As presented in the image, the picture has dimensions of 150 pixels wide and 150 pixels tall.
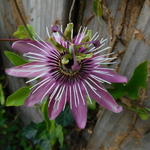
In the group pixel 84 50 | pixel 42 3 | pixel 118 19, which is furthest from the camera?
pixel 42 3

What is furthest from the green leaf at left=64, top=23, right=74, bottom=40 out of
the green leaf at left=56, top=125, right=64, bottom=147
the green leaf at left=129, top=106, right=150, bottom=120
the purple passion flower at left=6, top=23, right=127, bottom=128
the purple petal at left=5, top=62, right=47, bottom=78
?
the green leaf at left=56, top=125, right=64, bottom=147

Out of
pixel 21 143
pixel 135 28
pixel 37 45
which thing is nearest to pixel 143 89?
pixel 135 28

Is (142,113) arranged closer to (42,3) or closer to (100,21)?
(100,21)

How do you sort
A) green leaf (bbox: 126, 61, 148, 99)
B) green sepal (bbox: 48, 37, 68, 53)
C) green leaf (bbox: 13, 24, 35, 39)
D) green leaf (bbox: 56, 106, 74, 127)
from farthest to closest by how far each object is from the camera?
green leaf (bbox: 56, 106, 74, 127)
green leaf (bbox: 13, 24, 35, 39)
green leaf (bbox: 126, 61, 148, 99)
green sepal (bbox: 48, 37, 68, 53)

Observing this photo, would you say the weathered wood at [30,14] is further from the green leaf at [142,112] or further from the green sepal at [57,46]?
the green leaf at [142,112]

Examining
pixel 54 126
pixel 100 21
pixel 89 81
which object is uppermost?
pixel 100 21

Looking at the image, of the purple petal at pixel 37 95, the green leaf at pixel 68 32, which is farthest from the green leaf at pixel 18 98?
the green leaf at pixel 68 32

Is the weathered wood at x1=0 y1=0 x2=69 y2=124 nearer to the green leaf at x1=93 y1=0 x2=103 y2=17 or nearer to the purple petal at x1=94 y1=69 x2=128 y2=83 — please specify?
the green leaf at x1=93 y1=0 x2=103 y2=17
